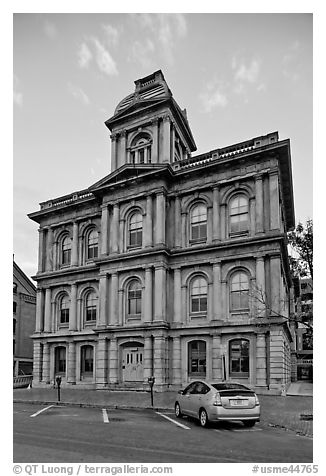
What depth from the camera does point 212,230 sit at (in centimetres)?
2969

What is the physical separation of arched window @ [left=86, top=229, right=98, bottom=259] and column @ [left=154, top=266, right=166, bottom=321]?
7.07 m

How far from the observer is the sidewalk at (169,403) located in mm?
15648

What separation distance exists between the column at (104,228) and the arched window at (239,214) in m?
8.70

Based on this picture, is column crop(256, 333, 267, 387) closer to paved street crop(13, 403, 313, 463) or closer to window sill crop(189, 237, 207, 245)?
window sill crop(189, 237, 207, 245)

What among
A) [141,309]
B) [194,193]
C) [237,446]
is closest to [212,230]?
[194,193]

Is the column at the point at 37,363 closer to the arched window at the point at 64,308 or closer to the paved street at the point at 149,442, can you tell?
the arched window at the point at 64,308

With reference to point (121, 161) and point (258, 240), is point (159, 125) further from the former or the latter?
point (258, 240)

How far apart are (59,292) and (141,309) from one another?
28.2ft

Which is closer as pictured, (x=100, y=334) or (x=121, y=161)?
(x=100, y=334)

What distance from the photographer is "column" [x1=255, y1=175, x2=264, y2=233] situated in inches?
1094

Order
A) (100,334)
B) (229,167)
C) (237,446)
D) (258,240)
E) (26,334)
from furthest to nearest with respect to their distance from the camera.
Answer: (26,334), (100,334), (229,167), (258,240), (237,446)

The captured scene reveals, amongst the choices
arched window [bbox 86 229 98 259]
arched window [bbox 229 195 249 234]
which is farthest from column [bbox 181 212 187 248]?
arched window [bbox 86 229 98 259]

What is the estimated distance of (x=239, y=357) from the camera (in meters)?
27.5
